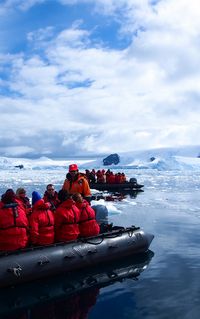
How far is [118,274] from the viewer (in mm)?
7988

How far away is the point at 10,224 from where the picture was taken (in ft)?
23.0

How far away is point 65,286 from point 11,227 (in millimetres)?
1465

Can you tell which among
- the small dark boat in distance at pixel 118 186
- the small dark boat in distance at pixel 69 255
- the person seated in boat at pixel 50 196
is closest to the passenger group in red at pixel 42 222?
the small dark boat in distance at pixel 69 255

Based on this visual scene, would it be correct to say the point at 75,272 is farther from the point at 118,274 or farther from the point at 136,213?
Result: the point at 136,213

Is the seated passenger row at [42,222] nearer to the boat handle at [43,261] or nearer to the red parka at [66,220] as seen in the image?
the red parka at [66,220]

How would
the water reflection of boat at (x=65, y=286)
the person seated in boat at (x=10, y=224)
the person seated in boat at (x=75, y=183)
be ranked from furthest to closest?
the person seated in boat at (x=75, y=183) → the person seated in boat at (x=10, y=224) → the water reflection of boat at (x=65, y=286)

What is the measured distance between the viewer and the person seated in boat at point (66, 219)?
7905 mm

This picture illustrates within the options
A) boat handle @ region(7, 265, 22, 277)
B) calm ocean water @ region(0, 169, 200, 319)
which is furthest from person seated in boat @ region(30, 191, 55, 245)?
calm ocean water @ region(0, 169, 200, 319)

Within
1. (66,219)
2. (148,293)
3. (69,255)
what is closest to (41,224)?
(66,219)

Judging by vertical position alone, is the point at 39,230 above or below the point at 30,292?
above

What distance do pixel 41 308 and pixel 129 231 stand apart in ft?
10.7

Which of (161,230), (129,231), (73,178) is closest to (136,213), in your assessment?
(161,230)

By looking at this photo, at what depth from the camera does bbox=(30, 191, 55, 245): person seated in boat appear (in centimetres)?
744

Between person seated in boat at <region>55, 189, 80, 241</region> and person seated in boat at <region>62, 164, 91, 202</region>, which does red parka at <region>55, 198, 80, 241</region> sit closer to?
person seated in boat at <region>55, 189, 80, 241</region>
